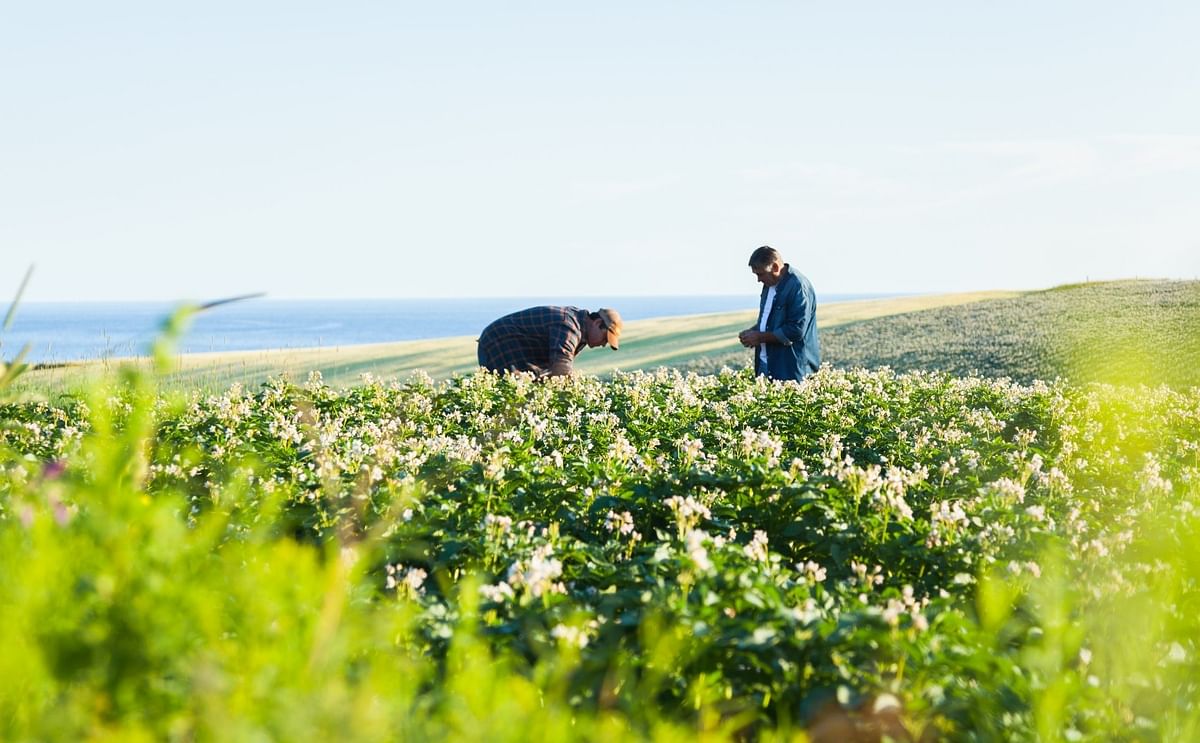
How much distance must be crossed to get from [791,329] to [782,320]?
16 cm

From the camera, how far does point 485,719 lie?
2.20 meters

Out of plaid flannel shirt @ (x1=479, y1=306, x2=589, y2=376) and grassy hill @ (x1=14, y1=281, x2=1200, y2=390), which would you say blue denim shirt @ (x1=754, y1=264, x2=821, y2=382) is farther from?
grassy hill @ (x1=14, y1=281, x2=1200, y2=390)

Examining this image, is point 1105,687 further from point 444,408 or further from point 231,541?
point 444,408

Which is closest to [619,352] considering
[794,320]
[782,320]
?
[782,320]

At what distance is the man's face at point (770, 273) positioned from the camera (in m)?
11.2

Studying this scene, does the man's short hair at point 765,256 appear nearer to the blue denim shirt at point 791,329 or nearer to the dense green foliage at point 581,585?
the blue denim shirt at point 791,329

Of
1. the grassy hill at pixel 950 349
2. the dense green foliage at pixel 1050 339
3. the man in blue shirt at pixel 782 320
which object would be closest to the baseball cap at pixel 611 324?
the man in blue shirt at pixel 782 320

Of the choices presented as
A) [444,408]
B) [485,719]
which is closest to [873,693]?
[485,719]

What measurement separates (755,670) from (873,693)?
51 centimetres

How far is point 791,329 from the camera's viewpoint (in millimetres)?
11594

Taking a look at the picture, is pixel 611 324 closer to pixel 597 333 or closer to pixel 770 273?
pixel 597 333

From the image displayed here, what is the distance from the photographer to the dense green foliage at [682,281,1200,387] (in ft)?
67.7

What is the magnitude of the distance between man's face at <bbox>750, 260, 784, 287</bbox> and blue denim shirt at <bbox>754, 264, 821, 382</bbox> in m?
0.06

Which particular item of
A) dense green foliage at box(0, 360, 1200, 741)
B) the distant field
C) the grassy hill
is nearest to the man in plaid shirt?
dense green foliage at box(0, 360, 1200, 741)
